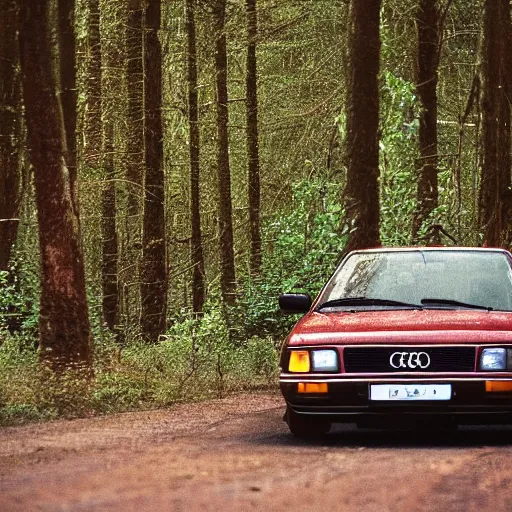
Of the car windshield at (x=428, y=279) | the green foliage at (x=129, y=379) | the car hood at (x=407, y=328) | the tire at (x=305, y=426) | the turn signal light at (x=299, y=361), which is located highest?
the car windshield at (x=428, y=279)

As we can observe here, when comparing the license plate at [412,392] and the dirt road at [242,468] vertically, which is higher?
the license plate at [412,392]

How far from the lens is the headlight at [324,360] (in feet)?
35.5

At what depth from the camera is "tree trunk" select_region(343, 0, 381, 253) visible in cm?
2008

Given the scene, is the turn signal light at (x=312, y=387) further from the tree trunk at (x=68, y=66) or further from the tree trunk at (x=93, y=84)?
the tree trunk at (x=93, y=84)

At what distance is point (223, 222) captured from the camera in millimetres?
34312

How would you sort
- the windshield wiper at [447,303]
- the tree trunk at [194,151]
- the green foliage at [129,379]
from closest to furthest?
1. the windshield wiper at [447,303]
2. the green foliage at [129,379]
3. the tree trunk at [194,151]

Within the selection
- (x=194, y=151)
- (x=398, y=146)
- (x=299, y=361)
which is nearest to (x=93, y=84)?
(x=194, y=151)

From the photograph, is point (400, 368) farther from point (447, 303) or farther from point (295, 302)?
point (295, 302)

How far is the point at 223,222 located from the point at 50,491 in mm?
26324

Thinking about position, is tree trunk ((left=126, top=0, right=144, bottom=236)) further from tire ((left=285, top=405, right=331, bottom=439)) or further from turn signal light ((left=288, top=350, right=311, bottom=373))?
turn signal light ((left=288, top=350, right=311, bottom=373))

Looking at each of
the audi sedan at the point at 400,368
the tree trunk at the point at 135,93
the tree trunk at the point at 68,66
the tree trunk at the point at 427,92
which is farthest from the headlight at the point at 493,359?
the tree trunk at the point at 135,93

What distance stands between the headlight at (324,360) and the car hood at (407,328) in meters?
0.09

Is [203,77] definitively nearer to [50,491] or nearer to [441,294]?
[441,294]

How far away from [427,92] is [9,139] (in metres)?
7.59
